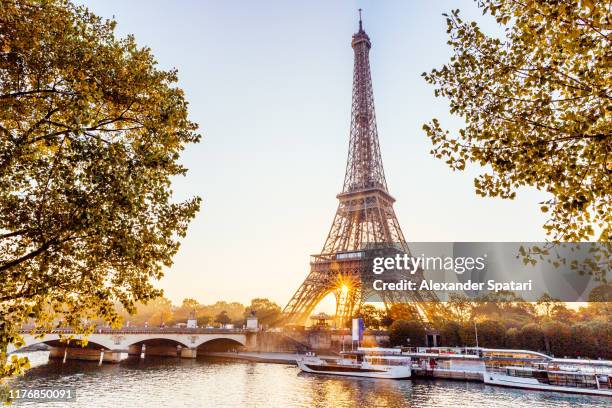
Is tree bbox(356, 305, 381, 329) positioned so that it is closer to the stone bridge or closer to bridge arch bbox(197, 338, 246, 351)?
the stone bridge

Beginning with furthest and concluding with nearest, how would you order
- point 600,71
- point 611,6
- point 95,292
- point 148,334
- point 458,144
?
point 148,334 < point 95,292 < point 458,144 < point 600,71 < point 611,6

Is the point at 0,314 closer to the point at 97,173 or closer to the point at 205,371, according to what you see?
the point at 97,173

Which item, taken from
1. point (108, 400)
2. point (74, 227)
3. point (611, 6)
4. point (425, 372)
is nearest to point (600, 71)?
point (611, 6)

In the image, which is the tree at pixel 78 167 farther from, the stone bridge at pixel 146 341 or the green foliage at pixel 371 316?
the green foliage at pixel 371 316

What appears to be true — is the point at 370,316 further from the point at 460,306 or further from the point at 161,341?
the point at 161,341

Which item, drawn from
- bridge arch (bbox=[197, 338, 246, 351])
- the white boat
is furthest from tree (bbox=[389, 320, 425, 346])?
bridge arch (bbox=[197, 338, 246, 351])

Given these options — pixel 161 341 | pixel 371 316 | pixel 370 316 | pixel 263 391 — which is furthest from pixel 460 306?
pixel 161 341
